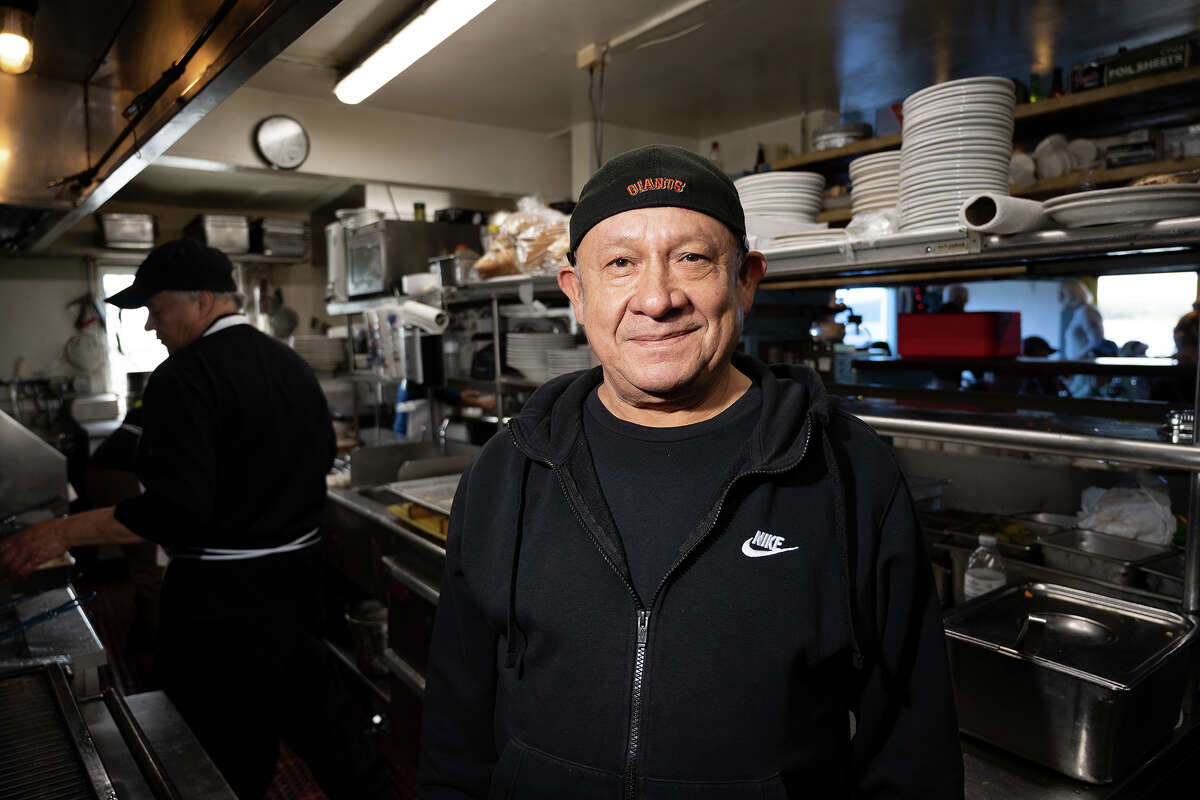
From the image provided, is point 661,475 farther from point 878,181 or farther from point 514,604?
point 878,181

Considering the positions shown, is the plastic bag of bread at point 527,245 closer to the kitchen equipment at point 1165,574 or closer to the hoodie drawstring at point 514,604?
the hoodie drawstring at point 514,604

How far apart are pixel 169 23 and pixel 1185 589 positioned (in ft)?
8.22

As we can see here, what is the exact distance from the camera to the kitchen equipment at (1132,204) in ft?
4.42

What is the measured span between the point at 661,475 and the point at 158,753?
3.87 feet

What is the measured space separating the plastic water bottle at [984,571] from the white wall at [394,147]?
485 centimetres

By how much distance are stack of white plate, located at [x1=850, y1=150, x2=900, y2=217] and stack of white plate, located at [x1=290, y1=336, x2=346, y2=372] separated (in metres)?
Result: 4.36

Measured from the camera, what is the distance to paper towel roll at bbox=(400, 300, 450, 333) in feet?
12.5

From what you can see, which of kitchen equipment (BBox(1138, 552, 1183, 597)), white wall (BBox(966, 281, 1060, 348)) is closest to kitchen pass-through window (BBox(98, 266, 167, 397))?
kitchen equipment (BBox(1138, 552, 1183, 597))

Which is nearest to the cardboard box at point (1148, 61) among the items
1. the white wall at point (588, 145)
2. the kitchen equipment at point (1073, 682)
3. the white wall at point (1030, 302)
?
the kitchen equipment at point (1073, 682)

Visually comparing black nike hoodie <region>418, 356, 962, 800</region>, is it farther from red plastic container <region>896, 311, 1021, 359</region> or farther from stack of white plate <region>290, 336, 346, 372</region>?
stack of white plate <region>290, 336, 346, 372</region>

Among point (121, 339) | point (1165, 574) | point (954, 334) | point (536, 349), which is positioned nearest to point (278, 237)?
point (121, 339)

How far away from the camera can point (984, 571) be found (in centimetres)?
184

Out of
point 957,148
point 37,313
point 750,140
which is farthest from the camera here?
point 37,313

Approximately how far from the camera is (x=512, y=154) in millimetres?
6449
